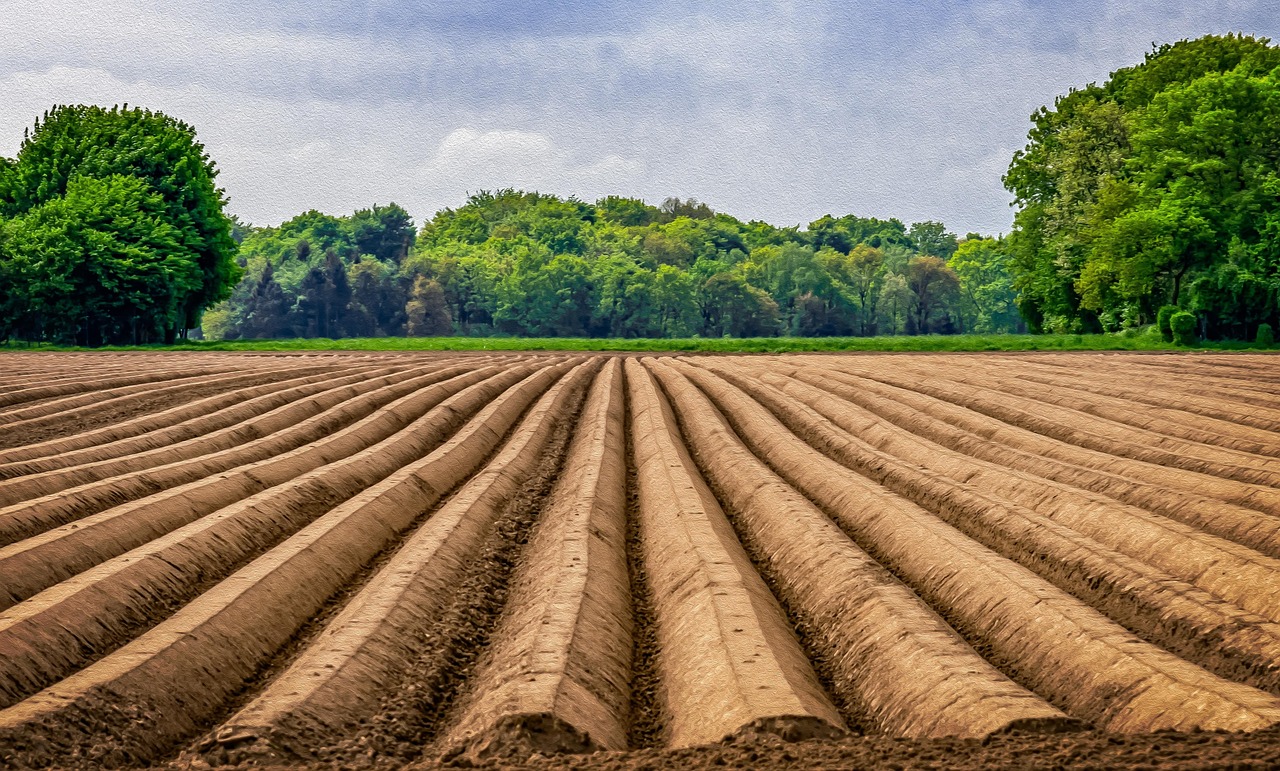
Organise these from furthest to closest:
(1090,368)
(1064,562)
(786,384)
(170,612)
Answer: (1090,368), (786,384), (1064,562), (170,612)

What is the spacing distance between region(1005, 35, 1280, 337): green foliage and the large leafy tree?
133 ft

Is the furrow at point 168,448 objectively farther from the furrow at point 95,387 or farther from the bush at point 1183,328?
the bush at point 1183,328

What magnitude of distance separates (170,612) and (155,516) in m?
2.35

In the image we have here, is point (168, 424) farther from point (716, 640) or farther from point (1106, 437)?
point (1106, 437)

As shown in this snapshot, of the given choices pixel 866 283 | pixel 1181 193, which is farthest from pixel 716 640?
pixel 866 283

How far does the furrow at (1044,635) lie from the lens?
5195 mm

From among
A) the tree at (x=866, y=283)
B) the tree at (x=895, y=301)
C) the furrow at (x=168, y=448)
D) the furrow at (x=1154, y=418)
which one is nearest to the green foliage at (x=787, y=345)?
the furrow at (x=1154, y=418)

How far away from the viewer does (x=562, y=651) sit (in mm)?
6188

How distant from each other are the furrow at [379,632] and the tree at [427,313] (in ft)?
231

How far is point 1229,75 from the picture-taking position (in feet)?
135

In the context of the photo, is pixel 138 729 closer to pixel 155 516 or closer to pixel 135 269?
pixel 155 516

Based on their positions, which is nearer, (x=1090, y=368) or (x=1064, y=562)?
(x=1064, y=562)

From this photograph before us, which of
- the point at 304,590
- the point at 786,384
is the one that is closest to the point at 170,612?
the point at 304,590

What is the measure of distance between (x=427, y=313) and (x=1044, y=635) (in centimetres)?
7801
